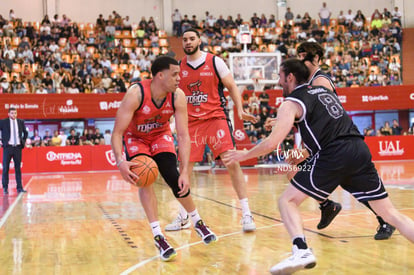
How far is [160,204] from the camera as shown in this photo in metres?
9.55

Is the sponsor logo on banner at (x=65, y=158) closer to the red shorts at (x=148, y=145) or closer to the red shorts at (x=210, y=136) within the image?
the red shorts at (x=210, y=136)

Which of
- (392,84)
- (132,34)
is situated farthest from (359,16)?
(132,34)

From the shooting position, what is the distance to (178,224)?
6664 millimetres

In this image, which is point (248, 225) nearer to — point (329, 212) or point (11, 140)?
point (329, 212)

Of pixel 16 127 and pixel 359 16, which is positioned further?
pixel 359 16

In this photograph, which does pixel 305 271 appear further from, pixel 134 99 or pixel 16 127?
pixel 16 127

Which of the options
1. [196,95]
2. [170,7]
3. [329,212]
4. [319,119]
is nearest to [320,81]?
[319,119]

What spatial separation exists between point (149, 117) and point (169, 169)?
20.6 inches

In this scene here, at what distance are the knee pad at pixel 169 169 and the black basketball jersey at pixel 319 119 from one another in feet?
4.53

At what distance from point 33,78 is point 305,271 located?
70.4ft

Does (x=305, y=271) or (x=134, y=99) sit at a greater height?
(x=134, y=99)

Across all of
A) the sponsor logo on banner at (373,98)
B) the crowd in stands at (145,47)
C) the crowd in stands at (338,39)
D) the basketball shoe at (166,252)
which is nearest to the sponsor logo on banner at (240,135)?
the crowd in stands at (145,47)

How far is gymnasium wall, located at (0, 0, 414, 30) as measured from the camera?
3016 centimetres

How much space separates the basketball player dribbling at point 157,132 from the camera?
487 cm
